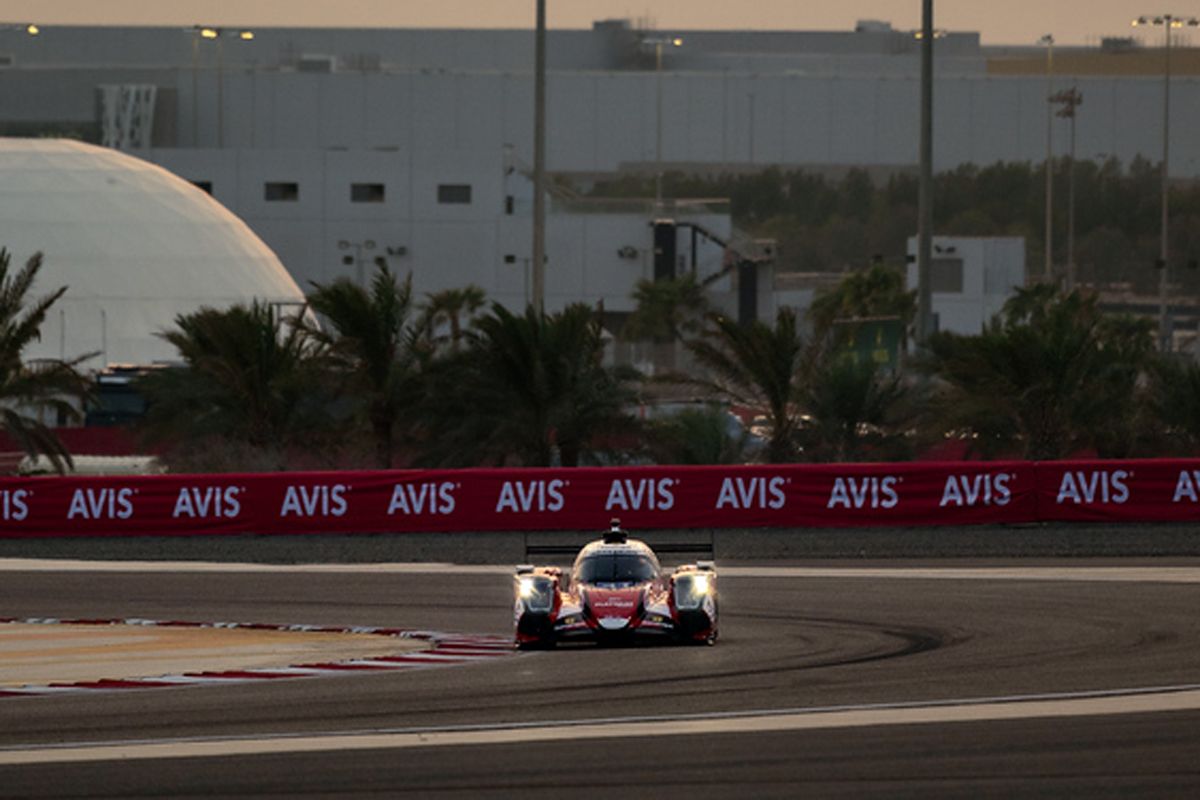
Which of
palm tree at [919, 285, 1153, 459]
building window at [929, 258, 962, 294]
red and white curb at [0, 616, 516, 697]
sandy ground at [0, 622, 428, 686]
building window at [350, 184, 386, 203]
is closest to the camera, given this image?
red and white curb at [0, 616, 516, 697]

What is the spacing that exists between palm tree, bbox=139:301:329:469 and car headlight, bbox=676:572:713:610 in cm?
2275

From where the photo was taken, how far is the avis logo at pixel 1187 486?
36.5m

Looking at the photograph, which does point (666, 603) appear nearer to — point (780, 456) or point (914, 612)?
point (914, 612)

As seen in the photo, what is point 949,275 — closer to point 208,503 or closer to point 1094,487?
point 1094,487

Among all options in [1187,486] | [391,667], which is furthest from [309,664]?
[1187,486]

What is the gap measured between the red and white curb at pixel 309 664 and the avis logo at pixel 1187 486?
51.0ft

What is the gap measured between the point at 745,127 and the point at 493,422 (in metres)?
112

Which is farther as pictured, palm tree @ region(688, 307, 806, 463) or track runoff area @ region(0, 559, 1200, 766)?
palm tree @ region(688, 307, 806, 463)

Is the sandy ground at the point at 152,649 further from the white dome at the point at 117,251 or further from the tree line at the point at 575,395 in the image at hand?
the white dome at the point at 117,251

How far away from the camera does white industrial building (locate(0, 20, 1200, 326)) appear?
11356cm

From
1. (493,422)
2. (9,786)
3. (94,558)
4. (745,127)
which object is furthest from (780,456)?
(745,127)

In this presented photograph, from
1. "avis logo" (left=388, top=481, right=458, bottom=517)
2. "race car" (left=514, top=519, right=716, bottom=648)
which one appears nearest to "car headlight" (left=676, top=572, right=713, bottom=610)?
"race car" (left=514, top=519, right=716, bottom=648)

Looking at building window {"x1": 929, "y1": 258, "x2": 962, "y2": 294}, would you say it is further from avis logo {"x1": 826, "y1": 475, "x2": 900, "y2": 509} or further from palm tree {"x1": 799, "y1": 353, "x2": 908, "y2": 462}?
avis logo {"x1": 826, "y1": 475, "x2": 900, "y2": 509}

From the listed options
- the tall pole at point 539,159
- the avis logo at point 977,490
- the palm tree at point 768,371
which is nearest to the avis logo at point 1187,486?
the avis logo at point 977,490
